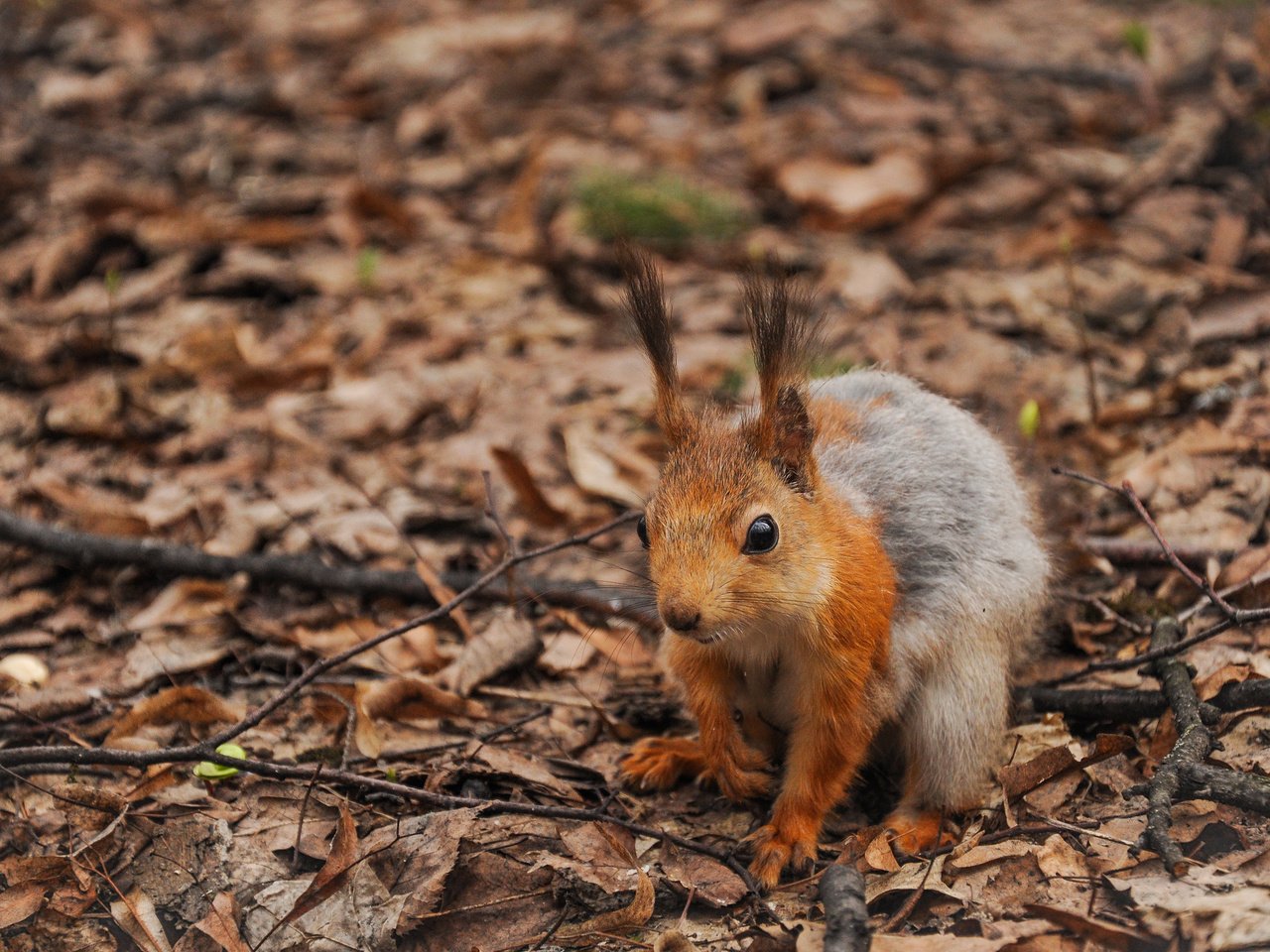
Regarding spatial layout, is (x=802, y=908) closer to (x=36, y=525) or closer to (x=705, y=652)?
(x=705, y=652)

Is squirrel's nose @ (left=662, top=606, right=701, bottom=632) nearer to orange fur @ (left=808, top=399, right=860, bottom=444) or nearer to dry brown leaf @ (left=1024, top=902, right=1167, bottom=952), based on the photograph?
orange fur @ (left=808, top=399, right=860, bottom=444)

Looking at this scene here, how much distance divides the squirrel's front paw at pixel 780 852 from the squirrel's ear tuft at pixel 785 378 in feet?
3.51

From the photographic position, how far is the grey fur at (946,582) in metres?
3.74

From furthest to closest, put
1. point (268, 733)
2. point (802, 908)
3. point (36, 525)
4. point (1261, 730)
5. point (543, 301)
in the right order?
point (543, 301) < point (36, 525) < point (268, 733) < point (1261, 730) < point (802, 908)

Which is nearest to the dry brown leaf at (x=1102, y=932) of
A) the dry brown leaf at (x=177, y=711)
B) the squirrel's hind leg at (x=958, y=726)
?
the squirrel's hind leg at (x=958, y=726)

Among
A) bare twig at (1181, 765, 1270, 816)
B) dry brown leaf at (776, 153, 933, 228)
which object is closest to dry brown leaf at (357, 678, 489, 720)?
bare twig at (1181, 765, 1270, 816)

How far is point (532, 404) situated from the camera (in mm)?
6555

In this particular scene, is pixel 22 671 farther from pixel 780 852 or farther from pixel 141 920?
pixel 780 852

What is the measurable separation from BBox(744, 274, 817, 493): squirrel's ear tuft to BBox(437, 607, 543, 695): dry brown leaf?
160 cm

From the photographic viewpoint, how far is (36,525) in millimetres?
5066

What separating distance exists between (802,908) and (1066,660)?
5.50ft

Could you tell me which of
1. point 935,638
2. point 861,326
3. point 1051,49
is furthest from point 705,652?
point 1051,49

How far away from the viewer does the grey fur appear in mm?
3736

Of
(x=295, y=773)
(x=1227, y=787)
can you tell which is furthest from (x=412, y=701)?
(x=1227, y=787)
